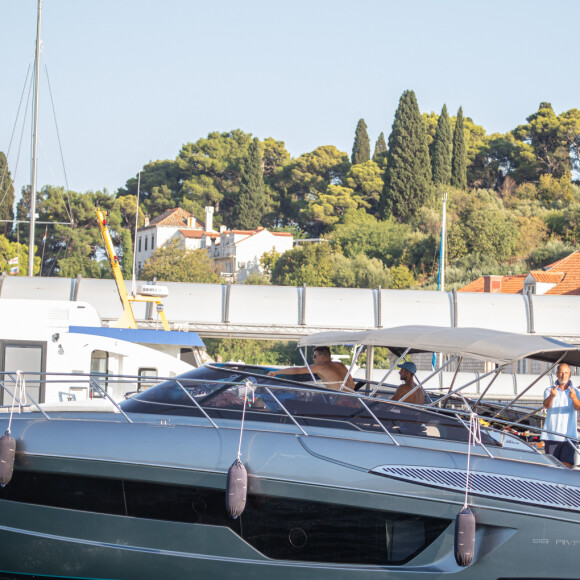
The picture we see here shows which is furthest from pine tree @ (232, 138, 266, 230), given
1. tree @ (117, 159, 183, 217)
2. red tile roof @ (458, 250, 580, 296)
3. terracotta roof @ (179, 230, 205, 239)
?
red tile roof @ (458, 250, 580, 296)

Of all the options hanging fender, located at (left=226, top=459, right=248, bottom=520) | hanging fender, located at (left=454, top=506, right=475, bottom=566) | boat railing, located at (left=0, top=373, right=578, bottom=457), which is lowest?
hanging fender, located at (left=454, top=506, right=475, bottom=566)

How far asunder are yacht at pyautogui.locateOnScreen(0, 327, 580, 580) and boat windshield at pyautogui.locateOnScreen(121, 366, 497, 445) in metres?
0.42

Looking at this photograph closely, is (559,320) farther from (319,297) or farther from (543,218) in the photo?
(543,218)

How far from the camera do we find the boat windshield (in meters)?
6.44

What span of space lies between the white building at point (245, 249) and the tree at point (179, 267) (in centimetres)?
1098

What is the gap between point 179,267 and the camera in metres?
67.4

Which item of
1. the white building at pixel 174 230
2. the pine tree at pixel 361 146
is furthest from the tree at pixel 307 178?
the white building at pixel 174 230

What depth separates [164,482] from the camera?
18.9 feet

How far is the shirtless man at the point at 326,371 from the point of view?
8.12 meters

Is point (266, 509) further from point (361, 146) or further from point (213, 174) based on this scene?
point (213, 174)

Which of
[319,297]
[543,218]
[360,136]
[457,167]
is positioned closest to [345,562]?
[319,297]

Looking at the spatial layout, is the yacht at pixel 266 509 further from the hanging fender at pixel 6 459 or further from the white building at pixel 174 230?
the white building at pixel 174 230

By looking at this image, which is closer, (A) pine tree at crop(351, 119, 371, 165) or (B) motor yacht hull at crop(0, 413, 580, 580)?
(B) motor yacht hull at crop(0, 413, 580, 580)

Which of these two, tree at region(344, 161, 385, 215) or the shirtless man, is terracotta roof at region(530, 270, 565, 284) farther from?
tree at region(344, 161, 385, 215)
